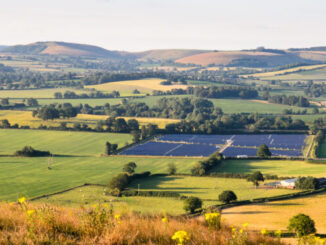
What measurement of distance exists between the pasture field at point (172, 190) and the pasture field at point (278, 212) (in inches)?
182

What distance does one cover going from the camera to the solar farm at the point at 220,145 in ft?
350

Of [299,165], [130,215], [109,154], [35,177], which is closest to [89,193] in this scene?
[35,177]

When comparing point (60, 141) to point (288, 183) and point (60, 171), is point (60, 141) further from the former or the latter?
point (288, 183)

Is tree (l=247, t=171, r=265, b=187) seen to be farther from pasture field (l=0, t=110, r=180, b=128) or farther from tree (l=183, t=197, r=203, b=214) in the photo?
pasture field (l=0, t=110, r=180, b=128)

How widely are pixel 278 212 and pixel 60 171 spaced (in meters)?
48.4

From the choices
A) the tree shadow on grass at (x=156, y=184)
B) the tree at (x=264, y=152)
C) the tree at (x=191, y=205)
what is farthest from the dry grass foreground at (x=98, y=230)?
the tree at (x=264, y=152)

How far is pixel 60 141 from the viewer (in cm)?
12188

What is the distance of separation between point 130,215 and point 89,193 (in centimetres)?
5720

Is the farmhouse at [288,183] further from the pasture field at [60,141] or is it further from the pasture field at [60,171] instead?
the pasture field at [60,141]

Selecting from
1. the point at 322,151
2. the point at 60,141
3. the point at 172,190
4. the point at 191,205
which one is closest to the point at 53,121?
the point at 60,141

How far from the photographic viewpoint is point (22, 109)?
17525 cm

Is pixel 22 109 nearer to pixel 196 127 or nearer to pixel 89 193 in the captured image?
pixel 196 127

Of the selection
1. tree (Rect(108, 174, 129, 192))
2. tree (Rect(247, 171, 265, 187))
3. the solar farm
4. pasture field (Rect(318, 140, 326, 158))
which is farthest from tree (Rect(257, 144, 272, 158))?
tree (Rect(108, 174, 129, 192))

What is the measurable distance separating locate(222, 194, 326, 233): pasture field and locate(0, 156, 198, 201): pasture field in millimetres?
28673
